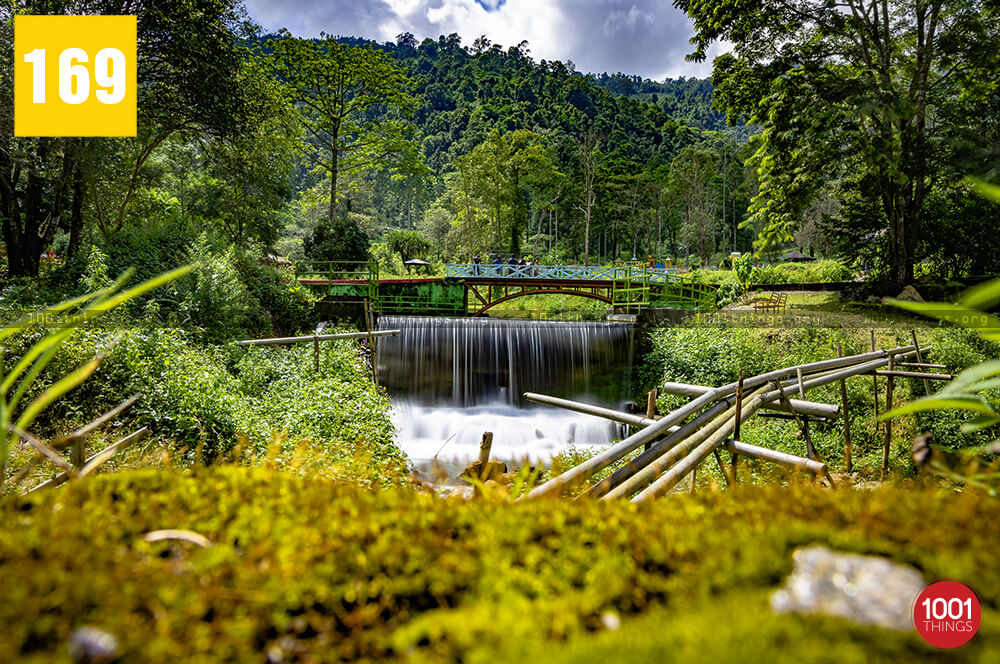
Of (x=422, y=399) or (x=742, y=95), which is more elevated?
(x=742, y=95)

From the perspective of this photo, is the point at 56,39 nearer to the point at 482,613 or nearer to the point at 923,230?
the point at 482,613

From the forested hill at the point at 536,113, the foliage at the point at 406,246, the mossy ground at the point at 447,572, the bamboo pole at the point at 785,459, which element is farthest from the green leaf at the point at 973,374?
the forested hill at the point at 536,113

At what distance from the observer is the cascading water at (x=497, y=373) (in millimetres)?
12180

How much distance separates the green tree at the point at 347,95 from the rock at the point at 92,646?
77.4ft

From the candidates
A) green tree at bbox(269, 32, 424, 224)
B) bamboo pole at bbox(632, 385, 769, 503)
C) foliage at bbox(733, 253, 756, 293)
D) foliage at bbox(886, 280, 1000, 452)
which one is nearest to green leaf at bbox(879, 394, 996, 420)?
foliage at bbox(886, 280, 1000, 452)

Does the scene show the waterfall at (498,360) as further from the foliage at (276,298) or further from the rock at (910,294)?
the rock at (910,294)

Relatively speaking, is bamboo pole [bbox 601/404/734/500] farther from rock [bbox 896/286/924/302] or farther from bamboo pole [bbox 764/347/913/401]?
rock [bbox 896/286/924/302]

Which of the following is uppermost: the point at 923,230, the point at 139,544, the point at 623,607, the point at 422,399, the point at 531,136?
the point at 531,136

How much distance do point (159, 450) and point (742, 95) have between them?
56.9 feet

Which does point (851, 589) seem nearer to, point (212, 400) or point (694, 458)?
point (694, 458)

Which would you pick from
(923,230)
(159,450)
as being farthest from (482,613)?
(923,230)

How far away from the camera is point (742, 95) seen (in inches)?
596

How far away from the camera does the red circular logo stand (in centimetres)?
92

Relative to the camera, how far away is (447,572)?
4.01 ft
